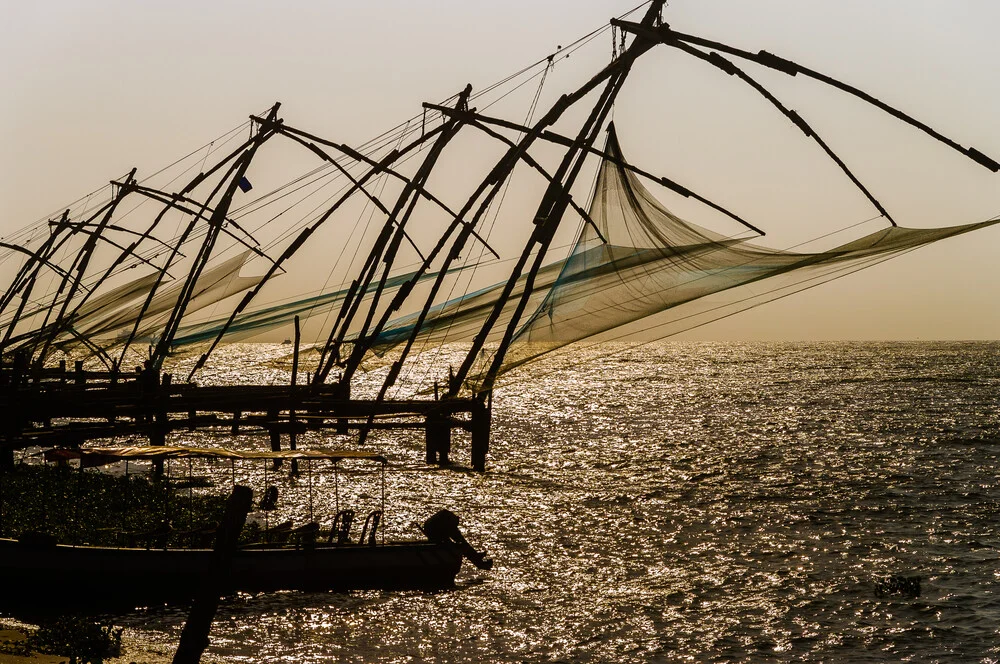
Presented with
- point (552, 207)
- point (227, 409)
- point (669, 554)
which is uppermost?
point (552, 207)

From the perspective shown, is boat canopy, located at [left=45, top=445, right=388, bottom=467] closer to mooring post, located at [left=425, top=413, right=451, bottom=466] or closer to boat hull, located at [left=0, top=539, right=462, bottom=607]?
mooring post, located at [left=425, top=413, right=451, bottom=466]

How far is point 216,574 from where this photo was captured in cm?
920

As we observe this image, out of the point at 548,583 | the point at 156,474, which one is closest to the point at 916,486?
the point at 548,583

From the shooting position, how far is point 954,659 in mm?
19500

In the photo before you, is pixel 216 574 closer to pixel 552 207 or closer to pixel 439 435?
pixel 552 207

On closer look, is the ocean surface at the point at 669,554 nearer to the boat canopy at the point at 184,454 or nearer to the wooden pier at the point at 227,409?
the wooden pier at the point at 227,409

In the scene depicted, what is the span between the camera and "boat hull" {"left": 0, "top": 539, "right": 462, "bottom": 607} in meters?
19.5

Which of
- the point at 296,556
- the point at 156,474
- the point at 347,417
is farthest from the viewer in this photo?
the point at 156,474

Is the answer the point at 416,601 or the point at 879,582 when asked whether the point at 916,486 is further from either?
the point at 416,601

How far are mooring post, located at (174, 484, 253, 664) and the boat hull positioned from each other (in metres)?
11.2

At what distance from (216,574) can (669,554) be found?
813 inches

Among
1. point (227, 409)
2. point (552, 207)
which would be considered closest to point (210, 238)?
point (227, 409)

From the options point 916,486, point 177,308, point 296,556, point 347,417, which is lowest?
point 916,486

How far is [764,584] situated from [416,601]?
848 centimetres
